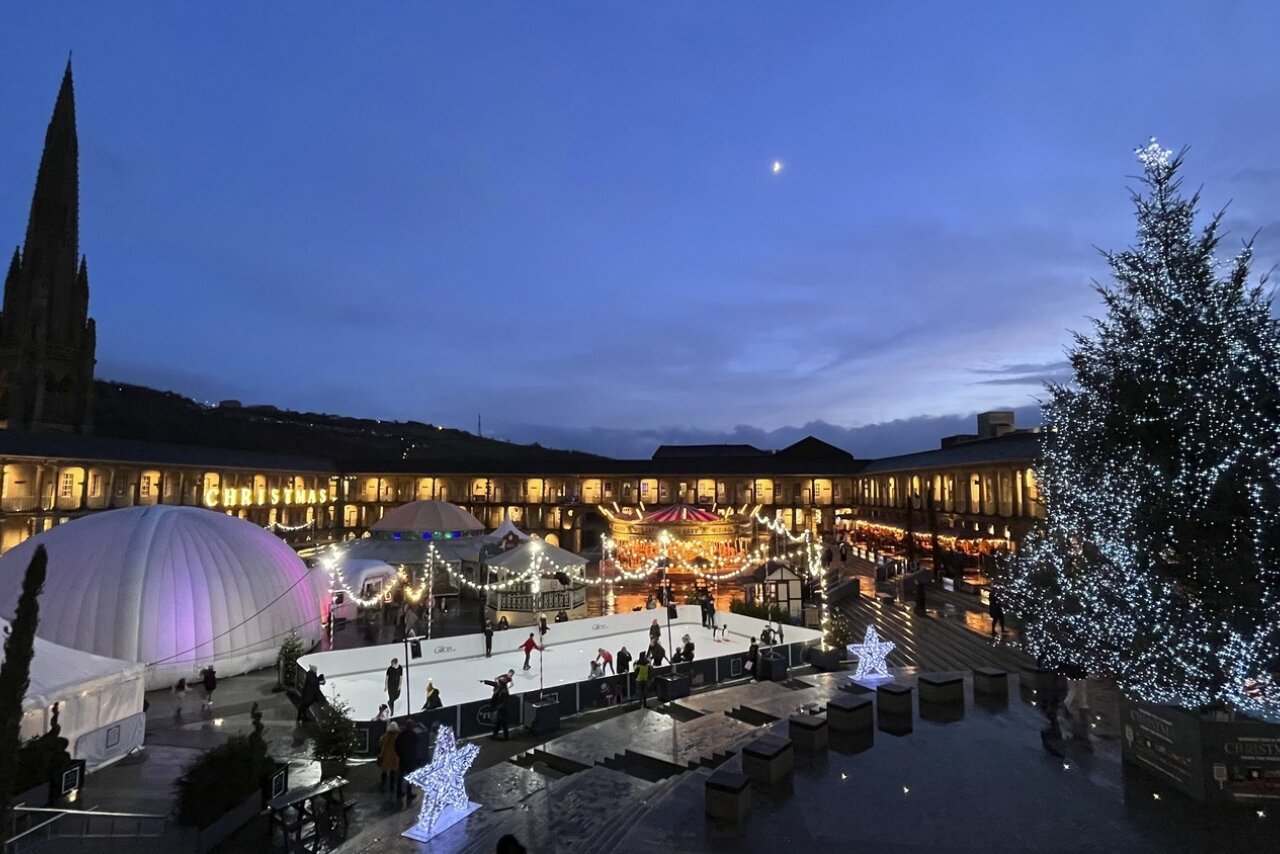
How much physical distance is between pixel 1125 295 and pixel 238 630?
19597 mm

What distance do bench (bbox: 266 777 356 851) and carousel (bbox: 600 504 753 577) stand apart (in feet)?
66.2

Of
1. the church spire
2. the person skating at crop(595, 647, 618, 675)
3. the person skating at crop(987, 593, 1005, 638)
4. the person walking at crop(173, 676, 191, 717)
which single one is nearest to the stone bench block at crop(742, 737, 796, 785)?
the person skating at crop(595, 647, 618, 675)

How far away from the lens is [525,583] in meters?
Answer: 23.3

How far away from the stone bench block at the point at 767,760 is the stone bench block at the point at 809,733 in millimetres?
771

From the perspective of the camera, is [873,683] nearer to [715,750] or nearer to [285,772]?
[715,750]

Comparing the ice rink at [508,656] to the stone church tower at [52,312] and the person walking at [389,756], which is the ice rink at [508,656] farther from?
the stone church tower at [52,312]

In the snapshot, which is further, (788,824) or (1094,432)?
(1094,432)

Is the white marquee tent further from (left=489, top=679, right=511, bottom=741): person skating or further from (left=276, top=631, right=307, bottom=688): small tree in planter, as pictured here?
(left=489, top=679, right=511, bottom=741): person skating

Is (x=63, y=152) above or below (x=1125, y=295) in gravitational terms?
above

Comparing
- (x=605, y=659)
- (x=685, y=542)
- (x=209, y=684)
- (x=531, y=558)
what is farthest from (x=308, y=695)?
Answer: (x=685, y=542)

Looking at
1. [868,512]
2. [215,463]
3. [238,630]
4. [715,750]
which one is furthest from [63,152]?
[715,750]

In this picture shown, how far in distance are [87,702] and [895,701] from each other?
13.0m

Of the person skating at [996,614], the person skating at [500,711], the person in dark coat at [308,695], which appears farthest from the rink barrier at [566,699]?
the person skating at [996,614]

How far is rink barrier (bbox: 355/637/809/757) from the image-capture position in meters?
10.9
